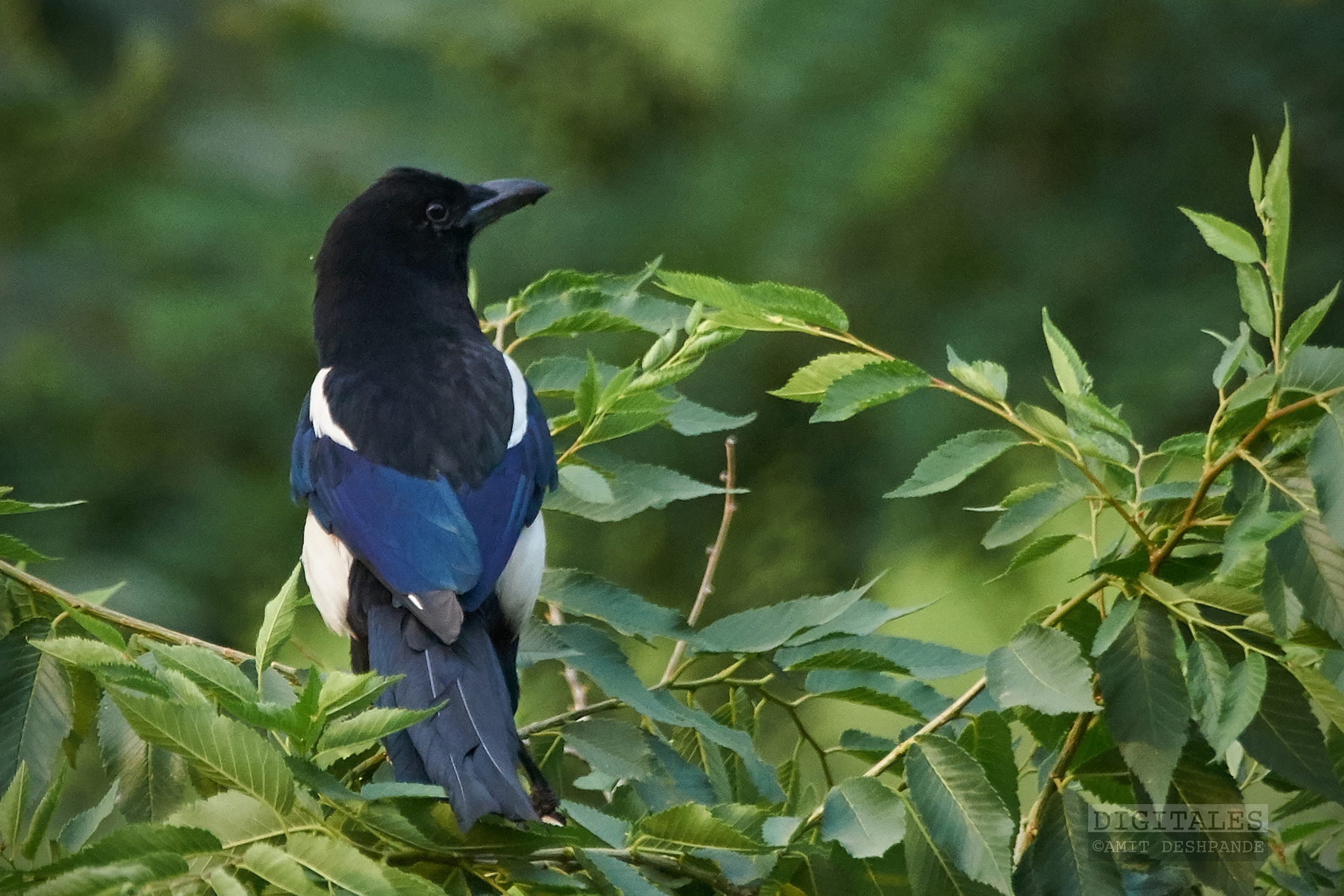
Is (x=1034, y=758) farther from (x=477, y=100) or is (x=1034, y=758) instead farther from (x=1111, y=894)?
(x=477, y=100)

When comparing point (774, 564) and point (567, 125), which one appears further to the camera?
point (567, 125)

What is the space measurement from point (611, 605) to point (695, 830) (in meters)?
0.41

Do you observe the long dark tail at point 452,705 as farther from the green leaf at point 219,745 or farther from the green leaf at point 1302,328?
the green leaf at point 1302,328

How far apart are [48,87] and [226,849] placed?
15.9ft

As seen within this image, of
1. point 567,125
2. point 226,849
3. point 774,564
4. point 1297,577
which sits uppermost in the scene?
point 1297,577

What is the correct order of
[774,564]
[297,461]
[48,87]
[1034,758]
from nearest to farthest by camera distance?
[1034,758]
[297,461]
[774,564]
[48,87]

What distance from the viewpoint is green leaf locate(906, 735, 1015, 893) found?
1234 mm

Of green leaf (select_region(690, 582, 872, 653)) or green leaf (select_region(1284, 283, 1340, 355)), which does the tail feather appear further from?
green leaf (select_region(1284, 283, 1340, 355))

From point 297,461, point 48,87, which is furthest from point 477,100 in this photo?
point 297,461

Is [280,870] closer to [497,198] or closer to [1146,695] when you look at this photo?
[1146,695]

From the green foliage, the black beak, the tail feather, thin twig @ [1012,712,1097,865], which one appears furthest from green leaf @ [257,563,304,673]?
the black beak

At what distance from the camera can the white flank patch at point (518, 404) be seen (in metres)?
1.88

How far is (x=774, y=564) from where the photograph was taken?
4703mm

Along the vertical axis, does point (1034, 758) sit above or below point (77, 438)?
above
